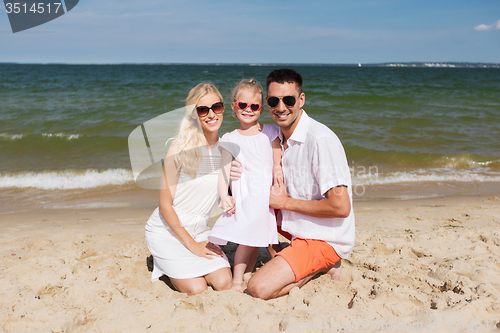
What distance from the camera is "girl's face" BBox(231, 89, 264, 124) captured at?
3.01 metres

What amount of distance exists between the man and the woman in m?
0.47

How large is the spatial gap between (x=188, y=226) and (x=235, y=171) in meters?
0.71

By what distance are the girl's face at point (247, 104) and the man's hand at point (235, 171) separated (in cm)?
38

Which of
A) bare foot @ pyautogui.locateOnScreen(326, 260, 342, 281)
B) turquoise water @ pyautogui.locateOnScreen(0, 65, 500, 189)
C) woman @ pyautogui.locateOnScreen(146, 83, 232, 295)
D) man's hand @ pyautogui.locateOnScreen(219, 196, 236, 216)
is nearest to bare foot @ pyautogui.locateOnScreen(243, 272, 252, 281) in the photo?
woman @ pyautogui.locateOnScreen(146, 83, 232, 295)

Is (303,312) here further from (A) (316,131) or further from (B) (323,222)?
(A) (316,131)

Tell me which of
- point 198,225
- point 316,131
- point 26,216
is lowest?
point 26,216

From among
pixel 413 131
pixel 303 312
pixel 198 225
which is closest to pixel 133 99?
pixel 413 131

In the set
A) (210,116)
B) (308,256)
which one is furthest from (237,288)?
(210,116)

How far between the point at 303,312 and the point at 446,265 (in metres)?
1.57

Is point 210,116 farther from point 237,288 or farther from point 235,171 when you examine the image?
point 237,288

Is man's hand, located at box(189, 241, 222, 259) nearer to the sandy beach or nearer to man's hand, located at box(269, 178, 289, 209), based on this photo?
the sandy beach

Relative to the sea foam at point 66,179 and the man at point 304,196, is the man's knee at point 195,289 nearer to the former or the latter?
the man at point 304,196

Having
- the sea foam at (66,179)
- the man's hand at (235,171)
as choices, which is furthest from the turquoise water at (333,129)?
the man's hand at (235,171)

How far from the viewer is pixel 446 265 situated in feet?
10.5
